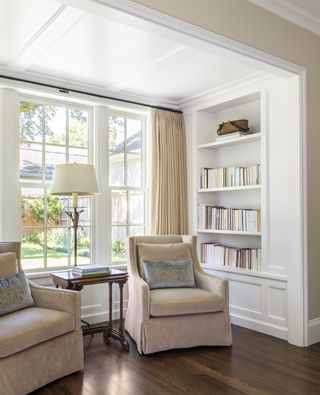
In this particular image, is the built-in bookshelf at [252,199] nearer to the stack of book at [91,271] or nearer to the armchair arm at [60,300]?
the stack of book at [91,271]

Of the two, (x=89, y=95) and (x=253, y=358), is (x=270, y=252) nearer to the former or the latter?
(x=253, y=358)

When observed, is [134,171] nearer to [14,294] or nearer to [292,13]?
[14,294]

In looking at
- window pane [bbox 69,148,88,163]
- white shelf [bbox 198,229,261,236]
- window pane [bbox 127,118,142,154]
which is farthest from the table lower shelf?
window pane [bbox 127,118,142,154]

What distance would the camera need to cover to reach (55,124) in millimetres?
4176

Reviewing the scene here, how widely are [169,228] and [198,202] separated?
47 cm

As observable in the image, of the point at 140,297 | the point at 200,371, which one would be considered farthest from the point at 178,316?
the point at 200,371

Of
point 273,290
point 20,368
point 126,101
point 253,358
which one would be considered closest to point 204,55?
point 126,101

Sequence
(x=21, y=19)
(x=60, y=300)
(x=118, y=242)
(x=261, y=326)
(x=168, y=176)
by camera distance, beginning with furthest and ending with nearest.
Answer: (x=168, y=176) → (x=118, y=242) → (x=261, y=326) → (x=60, y=300) → (x=21, y=19)

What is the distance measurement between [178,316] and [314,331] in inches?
49.1

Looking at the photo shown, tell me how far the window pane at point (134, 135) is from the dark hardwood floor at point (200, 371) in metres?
2.29

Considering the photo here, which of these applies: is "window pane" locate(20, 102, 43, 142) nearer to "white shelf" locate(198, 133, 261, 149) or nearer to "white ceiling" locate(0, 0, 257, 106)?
"white ceiling" locate(0, 0, 257, 106)

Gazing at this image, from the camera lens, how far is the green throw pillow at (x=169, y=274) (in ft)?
11.9

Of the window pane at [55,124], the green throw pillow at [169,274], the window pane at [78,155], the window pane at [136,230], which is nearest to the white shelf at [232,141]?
the window pane at [136,230]

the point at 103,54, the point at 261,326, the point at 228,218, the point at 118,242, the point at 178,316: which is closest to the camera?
the point at 178,316
